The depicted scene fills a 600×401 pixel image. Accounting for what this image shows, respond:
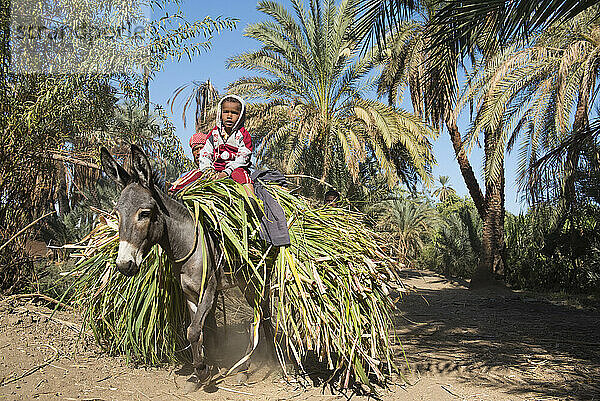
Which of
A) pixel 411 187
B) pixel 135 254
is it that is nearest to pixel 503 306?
pixel 411 187

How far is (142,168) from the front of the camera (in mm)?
Answer: 3148

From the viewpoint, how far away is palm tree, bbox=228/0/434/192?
13023mm

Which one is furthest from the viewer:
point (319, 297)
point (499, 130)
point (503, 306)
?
point (499, 130)

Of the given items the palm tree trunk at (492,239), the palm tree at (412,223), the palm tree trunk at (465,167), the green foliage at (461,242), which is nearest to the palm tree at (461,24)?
the palm tree trunk at (465,167)

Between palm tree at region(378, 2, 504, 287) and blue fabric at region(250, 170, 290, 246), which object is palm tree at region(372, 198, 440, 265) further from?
blue fabric at region(250, 170, 290, 246)

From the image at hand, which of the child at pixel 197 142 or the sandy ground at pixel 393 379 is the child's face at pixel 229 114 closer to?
the child at pixel 197 142

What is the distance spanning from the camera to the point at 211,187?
13.1 feet

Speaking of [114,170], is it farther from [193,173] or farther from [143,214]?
[193,173]

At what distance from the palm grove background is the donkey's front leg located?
1.94 m

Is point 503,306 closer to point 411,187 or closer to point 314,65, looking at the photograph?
point 411,187

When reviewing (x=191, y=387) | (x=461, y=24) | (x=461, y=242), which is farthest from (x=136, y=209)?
(x=461, y=242)

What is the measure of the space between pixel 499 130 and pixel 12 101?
10831 millimetres

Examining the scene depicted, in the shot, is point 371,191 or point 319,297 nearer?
point 319,297

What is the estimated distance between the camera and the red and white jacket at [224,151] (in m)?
4.25
